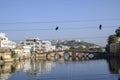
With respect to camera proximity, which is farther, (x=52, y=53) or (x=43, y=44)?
(x=43, y=44)

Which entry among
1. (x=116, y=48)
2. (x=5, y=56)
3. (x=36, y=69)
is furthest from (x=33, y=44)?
(x=36, y=69)

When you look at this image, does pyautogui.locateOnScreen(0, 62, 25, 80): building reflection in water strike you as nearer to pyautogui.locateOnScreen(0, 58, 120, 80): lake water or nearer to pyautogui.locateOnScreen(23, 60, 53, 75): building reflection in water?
pyautogui.locateOnScreen(0, 58, 120, 80): lake water

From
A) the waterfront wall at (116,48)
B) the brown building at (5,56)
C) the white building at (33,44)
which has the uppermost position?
the white building at (33,44)

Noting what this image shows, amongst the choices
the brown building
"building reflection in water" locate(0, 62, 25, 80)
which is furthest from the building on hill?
"building reflection in water" locate(0, 62, 25, 80)

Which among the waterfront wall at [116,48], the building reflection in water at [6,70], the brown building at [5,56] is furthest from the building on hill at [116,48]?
the building reflection in water at [6,70]

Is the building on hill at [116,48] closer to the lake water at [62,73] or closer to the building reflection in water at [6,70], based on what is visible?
the lake water at [62,73]

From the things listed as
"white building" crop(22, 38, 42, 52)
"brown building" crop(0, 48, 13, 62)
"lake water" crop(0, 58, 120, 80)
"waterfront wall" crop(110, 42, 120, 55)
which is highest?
"white building" crop(22, 38, 42, 52)

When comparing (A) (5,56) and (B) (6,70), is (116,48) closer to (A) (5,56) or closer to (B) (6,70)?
(A) (5,56)

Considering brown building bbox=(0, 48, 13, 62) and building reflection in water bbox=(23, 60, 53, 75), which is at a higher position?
brown building bbox=(0, 48, 13, 62)

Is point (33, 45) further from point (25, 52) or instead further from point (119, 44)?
point (119, 44)

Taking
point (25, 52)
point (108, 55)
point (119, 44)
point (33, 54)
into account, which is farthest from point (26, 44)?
point (119, 44)

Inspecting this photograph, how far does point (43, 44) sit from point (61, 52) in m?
17.5

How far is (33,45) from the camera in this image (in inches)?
5709

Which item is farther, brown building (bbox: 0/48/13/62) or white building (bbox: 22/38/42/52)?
white building (bbox: 22/38/42/52)
